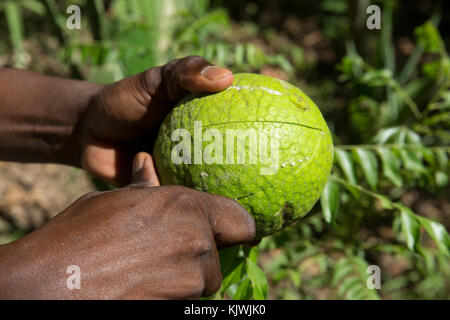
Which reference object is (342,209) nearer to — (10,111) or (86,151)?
(86,151)

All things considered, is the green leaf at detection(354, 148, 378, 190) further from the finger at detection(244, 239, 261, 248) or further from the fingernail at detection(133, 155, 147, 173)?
the fingernail at detection(133, 155, 147, 173)

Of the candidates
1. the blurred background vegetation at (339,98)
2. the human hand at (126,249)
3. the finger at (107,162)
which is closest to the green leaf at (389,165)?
the blurred background vegetation at (339,98)

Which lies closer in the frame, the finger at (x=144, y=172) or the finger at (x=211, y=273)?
the finger at (x=211, y=273)

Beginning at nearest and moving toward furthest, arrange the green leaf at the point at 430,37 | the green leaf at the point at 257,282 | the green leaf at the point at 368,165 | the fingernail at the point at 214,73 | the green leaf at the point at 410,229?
the fingernail at the point at 214,73, the green leaf at the point at 257,282, the green leaf at the point at 410,229, the green leaf at the point at 368,165, the green leaf at the point at 430,37

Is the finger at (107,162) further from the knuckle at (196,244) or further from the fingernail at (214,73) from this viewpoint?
the knuckle at (196,244)

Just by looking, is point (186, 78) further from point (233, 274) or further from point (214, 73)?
point (233, 274)

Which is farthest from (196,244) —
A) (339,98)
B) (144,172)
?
(339,98)

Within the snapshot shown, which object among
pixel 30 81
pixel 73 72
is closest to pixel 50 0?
pixel 73 72
